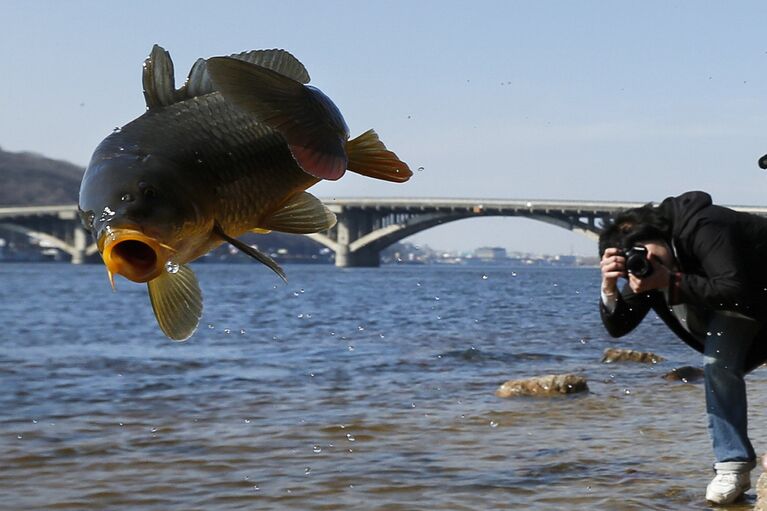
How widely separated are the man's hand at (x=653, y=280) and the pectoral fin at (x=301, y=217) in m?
3.87

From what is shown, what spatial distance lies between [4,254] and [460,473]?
145 meters

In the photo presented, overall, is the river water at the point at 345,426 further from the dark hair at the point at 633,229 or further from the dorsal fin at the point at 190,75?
the dark hair at the point at 633,229

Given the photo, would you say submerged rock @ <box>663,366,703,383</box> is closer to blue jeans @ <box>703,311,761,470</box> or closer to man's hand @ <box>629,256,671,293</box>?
blue jeans @ <box>703,311,761,470</box>

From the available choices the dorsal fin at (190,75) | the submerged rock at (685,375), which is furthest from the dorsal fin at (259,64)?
the submerged rock at (685,375)

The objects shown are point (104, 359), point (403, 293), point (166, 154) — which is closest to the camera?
point (166, 154)

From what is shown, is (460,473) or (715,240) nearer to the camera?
(715,240)

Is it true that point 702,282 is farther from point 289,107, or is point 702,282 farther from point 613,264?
point 289,107

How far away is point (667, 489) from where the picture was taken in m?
8.50

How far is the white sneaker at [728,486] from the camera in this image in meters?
6.89

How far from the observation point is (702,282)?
16.6ft

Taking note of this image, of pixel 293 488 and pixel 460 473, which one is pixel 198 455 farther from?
pixel 460 473

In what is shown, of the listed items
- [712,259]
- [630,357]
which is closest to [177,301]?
[712,259]

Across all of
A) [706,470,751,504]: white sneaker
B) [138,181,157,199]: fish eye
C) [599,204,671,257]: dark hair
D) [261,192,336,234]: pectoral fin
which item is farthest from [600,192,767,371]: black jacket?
[138,181,157,199]: fish eye

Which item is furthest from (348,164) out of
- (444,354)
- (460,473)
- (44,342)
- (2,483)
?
(44,342)
